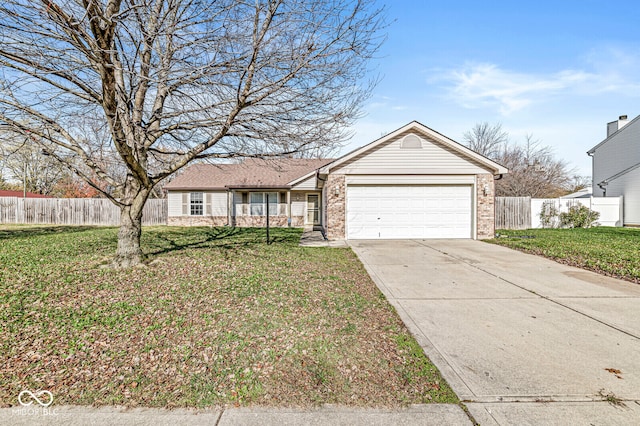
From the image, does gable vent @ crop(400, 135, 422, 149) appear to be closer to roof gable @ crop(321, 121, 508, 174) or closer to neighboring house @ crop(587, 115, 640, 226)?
roof gable @ crop(321, 121, 508, 174)

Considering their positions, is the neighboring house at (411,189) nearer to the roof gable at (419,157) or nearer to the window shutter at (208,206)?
the roof gable at (419,157)

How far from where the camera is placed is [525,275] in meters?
6.96

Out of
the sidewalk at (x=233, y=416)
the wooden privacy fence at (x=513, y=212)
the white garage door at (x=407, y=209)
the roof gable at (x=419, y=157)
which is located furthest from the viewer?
the wooden privacy fence at (x=513, y=212)

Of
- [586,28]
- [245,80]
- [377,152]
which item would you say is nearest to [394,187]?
[377,152]

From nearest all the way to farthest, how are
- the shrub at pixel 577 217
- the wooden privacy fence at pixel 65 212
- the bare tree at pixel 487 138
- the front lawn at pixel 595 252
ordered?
the front lawn at pixel 595 252 < the shrub at pixel 577 217 < the wooden privacy fence at pixel 65 212 < the bare tree at pixel 487 138

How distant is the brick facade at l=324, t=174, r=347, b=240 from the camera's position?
1243 centimetres

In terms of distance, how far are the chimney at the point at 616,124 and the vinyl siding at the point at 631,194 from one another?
714 cm

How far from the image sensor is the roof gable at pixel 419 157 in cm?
1232

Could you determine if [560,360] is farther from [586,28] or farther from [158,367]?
[586,28]

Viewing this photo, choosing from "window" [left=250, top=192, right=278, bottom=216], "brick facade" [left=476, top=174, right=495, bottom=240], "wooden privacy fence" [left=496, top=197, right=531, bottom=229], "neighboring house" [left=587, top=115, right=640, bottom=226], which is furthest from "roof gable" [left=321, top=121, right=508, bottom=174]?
"neighboring house" [left=587, top=115, right=640, bottom=226]

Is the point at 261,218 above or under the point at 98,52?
under

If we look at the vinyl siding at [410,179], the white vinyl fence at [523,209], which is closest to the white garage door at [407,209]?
the vinyl siding at [410,179]

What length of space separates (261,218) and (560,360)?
1700cm

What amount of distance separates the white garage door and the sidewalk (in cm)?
1016
